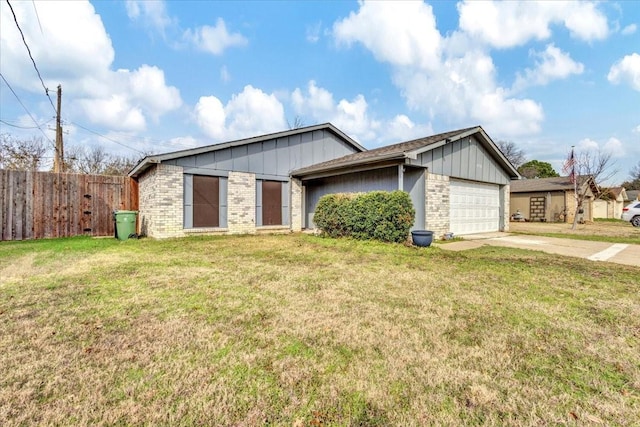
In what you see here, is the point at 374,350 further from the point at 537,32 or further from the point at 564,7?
the point at 537,32

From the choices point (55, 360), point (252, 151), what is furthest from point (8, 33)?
point (55, 360)

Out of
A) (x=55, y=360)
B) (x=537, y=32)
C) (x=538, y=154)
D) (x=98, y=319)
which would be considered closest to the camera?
(x=55, y=360)

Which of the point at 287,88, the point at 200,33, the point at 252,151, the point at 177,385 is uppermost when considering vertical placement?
the point at 287,88

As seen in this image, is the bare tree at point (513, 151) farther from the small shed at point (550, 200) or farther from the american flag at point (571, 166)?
the american flag at point (571, 166)

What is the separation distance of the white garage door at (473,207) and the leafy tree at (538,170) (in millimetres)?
35545

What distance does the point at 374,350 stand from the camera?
2.43 m

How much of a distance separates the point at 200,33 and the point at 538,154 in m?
45.0

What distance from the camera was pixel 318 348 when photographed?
2.46 metres

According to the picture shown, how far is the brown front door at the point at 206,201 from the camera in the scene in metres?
10.8

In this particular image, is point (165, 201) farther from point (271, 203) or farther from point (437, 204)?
point (437, 204)

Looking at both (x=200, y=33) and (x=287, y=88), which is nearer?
(x=200, y=33)

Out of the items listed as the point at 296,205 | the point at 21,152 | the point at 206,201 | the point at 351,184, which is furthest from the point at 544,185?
the point at 21,152

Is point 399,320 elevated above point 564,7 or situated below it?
below

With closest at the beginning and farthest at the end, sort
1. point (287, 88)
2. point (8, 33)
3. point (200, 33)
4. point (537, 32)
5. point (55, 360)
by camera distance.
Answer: point (55, 360), point (8, 33), point (537, 32), point (200, 33), point (287, 88)
